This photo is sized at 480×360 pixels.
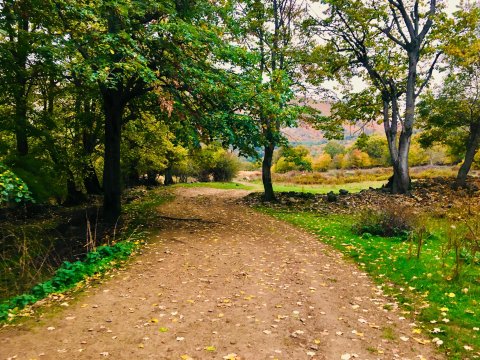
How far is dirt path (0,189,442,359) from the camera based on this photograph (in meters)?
5.06

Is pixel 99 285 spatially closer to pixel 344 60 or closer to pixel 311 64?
pixel 311 64

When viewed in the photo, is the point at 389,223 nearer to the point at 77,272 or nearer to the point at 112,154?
the point at 77,272

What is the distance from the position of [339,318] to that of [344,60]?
2004cm

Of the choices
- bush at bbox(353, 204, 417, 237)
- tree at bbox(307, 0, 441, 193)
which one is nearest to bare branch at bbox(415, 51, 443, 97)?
tree at bbox(307, 0, 441, 193)

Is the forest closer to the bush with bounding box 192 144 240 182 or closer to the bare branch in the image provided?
the bare branch

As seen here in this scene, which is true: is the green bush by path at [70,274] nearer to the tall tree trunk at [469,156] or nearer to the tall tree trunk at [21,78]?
the tall tree trunk at [21,78]

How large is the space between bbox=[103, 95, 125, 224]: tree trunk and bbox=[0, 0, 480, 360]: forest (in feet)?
0.20

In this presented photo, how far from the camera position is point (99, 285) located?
771 centimetres

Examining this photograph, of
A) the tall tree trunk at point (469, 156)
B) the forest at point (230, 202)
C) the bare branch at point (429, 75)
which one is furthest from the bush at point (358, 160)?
the bare branch at point (429, 75)

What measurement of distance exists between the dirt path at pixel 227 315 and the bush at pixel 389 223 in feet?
10.5

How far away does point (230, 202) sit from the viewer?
22.8 meters

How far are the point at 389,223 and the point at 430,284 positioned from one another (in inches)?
217

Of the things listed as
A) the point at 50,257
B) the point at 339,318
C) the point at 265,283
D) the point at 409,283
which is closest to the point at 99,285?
the point at 265,283

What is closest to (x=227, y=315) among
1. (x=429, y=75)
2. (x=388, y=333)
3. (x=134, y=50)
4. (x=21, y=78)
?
(x=388, y=333)
